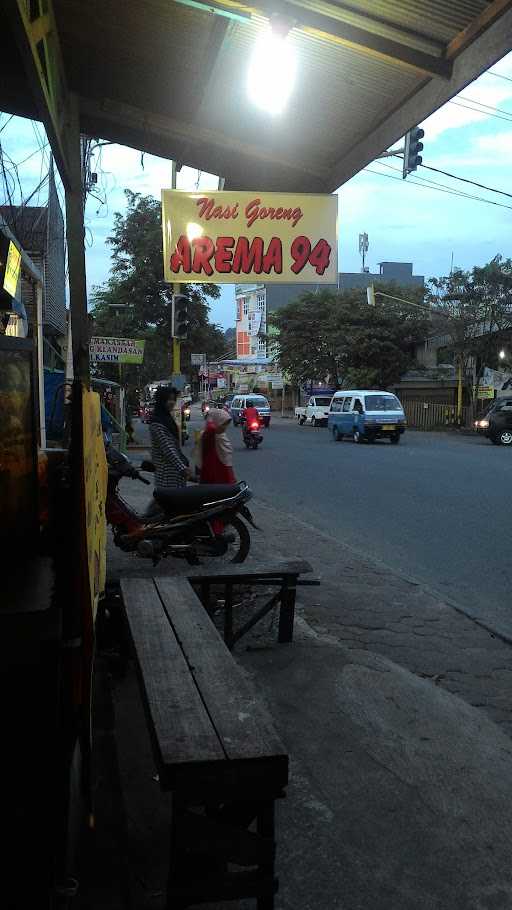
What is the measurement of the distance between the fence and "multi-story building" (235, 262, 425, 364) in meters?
27.2

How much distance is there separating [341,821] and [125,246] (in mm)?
29671

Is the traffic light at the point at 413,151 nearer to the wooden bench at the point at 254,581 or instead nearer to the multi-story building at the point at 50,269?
the multi-story building at the point at 50,269

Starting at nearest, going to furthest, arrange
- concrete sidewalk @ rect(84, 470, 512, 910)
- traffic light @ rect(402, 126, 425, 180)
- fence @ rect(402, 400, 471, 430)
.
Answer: concrete sidewalk @ rect(84, 470, 512, 910)
traffic light @ rect(402, 126, 425, 180)
fence @ rect(402, 400, 471, 430)

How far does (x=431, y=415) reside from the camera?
133ft

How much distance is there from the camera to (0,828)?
1978 millimetres

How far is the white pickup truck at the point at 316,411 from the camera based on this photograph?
4325 centimetres

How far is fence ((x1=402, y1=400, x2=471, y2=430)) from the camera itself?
38.4m

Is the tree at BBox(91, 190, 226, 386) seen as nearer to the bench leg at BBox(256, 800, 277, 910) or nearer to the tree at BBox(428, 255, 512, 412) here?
the tree at BBox(428, 255, 512, 412)

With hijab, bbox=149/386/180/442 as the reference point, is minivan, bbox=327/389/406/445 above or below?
below

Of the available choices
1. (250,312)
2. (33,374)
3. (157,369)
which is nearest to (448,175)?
(33,374)

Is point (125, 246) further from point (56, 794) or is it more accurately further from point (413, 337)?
point (56, 794)

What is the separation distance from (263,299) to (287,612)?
73865mm

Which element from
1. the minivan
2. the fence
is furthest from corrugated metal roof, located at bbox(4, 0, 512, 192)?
the fence

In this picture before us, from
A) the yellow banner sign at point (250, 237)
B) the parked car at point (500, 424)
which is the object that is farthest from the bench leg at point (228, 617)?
the parked car at point (500, 424)
